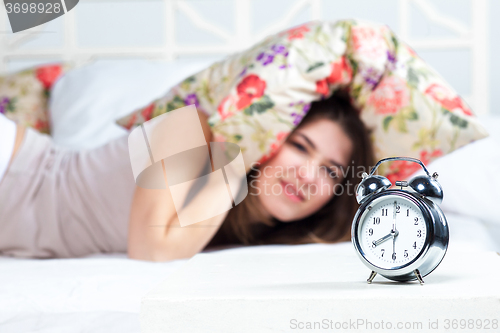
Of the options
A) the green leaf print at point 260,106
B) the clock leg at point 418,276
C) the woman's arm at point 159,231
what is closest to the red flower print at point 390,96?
the green leaf print at point 260,106

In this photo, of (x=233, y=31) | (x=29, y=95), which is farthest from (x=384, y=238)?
(x=29, y=95)

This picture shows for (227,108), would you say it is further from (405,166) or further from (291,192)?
(405,166)

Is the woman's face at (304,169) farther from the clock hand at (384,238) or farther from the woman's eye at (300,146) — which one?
the clock hand at (384,238)

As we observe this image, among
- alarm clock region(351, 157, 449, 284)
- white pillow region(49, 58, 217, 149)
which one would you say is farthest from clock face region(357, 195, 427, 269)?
white pillow region(49, 58, 217, 149)

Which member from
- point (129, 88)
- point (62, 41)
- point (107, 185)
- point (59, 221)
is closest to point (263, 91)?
point (107, 185)

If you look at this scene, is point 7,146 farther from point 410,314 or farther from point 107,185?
point 410,314

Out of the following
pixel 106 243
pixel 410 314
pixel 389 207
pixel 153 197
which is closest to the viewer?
pixel 410 314

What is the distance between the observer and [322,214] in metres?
1.09

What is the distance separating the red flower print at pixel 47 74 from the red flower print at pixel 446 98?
4.11 ft

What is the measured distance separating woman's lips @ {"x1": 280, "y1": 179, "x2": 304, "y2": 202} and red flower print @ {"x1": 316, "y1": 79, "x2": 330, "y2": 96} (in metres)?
0.21

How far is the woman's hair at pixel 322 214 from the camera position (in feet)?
3.36

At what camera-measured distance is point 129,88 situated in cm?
145

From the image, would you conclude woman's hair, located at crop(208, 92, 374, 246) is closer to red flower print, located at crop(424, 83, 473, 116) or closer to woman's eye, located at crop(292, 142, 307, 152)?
woman's eye, located at crop(292, 142, 307, 152)

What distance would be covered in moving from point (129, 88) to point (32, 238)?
60 cm
